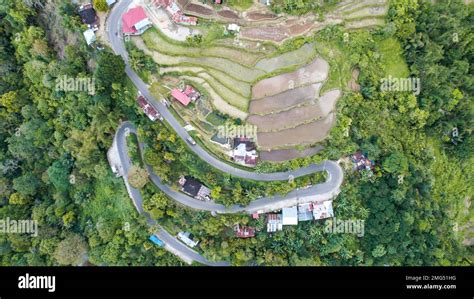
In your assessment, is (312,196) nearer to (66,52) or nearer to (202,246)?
(202,246)

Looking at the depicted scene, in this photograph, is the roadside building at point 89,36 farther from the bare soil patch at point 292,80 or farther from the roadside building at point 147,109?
the bare soil patch at point 292,80

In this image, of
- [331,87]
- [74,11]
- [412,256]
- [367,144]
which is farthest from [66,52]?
[412,256]

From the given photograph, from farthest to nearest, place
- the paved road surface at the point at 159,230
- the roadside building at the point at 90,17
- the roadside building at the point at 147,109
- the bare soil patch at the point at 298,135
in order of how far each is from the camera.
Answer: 1. the paved road surface at the point at 159,230
2. the roadside building at the point at 90,17
3. the bare soil patch at the point at 298,135
4. the roadside building at the point at 147,109

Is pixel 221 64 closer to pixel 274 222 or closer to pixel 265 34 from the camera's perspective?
pixel 265 34

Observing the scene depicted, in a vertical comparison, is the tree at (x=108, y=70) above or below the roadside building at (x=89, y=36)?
below

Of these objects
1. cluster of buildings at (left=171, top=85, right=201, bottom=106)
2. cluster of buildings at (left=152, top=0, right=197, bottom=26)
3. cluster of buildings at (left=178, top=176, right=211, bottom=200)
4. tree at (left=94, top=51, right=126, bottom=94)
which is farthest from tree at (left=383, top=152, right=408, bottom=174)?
tree at (left=94, top=51, right=126, bottom=94)

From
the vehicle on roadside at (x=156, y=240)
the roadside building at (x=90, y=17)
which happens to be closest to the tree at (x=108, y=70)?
the roadside building at (x=90, y=17)

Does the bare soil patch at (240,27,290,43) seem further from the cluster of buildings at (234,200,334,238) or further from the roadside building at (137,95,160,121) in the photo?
the cluster of buildings at (234,200,334,238)

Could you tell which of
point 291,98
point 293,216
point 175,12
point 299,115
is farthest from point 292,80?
point 293,216
